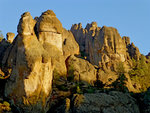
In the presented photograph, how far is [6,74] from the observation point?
41125 millimetres

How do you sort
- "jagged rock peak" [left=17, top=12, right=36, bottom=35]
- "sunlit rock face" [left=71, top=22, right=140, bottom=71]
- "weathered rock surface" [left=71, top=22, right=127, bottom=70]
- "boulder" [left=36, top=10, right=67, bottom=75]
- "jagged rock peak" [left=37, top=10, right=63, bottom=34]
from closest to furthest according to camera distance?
"jagged rock peak" [left=17, top=12, right=36, bottom=35] → "boulder" [left=36, top=10, right=67, bottom=75] → "jagged rock peak" [left=37, top=10, right=63, bottom=34] → "sunlit rock face" [left=71, top=22, right=140, bottom=71] → "weathered rock surface" [left=71, top=22, right=127, bottom=70]

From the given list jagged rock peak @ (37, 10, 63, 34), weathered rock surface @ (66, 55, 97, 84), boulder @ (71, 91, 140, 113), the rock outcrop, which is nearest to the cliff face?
jagged rock peak @ (37, 10, 63, 34)

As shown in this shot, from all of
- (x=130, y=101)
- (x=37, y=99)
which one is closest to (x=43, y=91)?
(x=37, y=99)

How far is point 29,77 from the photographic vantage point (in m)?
31.2

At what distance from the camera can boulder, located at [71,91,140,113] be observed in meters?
30.4

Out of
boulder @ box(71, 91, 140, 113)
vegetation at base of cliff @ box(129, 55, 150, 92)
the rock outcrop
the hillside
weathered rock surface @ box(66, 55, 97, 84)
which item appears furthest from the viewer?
the rock outcrop

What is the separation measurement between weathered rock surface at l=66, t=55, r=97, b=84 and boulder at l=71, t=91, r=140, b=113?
7.39 meters

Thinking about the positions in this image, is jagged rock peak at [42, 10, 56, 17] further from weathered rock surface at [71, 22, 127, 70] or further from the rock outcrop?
weathered rock surface at [71, 22, 127, 70]

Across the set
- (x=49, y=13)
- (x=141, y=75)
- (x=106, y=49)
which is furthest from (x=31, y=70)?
(x=141, y=75)

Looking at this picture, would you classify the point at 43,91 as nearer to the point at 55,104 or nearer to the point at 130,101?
the point at 55,104

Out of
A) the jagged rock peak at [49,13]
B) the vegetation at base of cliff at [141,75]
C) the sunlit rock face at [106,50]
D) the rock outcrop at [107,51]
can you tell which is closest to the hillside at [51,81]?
the jagged rock peak at [49,13]

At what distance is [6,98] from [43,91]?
6.57 metres

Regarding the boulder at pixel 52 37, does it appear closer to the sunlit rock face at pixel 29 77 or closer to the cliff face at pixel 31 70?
the cliff face at pixel 31 70

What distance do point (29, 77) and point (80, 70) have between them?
13381 millimetres
